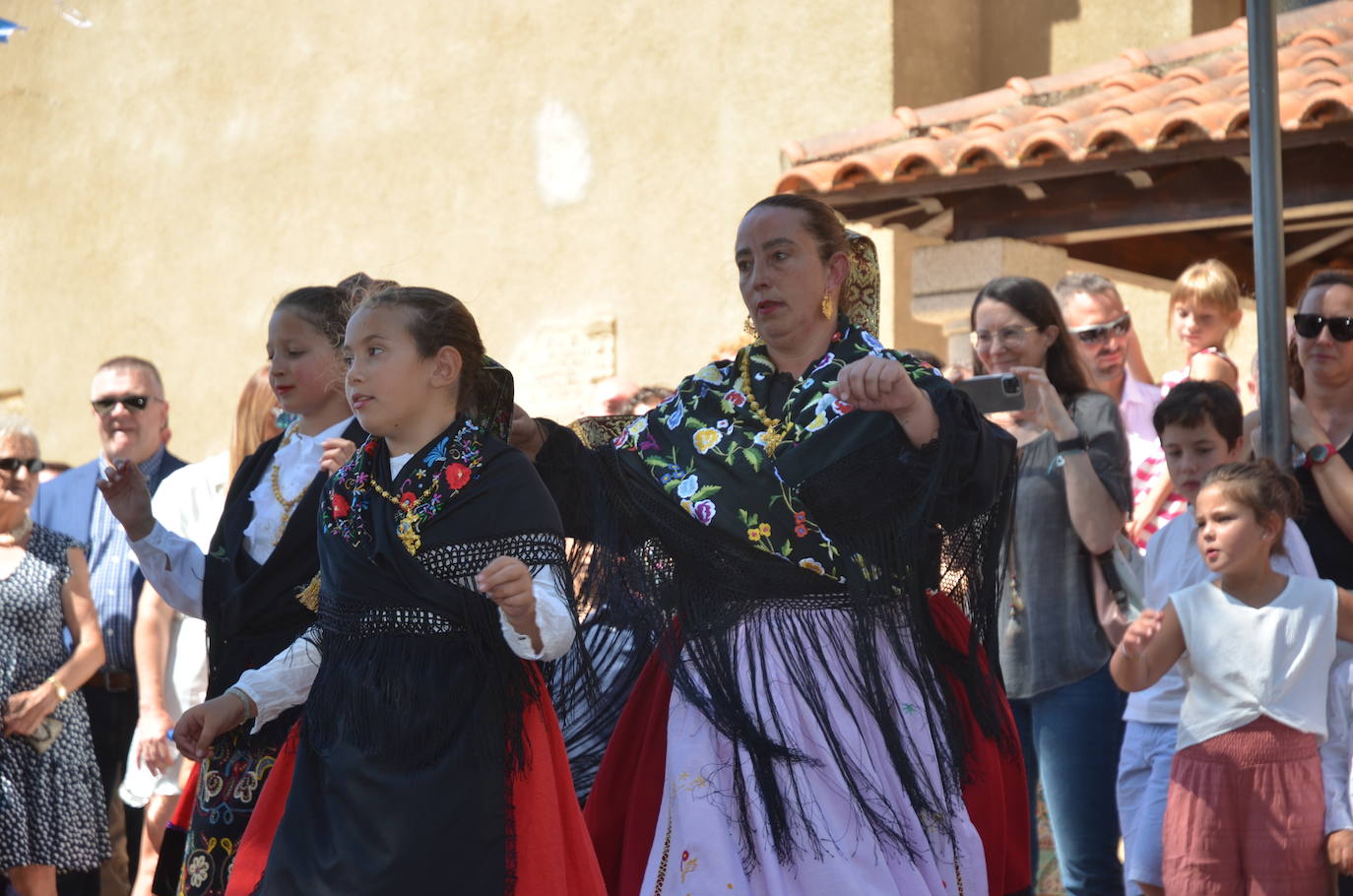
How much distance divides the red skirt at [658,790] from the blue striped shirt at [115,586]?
3.84 metres

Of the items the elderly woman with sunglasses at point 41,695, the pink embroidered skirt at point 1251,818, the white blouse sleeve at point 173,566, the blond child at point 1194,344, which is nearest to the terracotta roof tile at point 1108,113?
the blond child at point 1194,344

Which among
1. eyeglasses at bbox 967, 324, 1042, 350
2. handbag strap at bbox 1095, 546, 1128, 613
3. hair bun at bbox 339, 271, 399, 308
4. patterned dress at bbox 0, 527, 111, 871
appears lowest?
patterned dress at bbox 0, 527, 111, 871

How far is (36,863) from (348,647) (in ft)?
11.2

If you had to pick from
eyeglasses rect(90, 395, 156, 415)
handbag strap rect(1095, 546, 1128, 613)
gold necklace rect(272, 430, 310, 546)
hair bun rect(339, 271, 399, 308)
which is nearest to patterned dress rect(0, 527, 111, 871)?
eyeglasses rect(90, 395, 156, 415)

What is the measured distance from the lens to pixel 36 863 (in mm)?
6020

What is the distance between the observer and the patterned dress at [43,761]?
6012mm

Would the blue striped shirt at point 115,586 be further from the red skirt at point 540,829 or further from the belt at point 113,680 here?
the red skirt at point 540,829

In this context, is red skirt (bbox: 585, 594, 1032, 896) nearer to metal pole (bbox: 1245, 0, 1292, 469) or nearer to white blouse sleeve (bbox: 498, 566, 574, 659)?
white blouse sleeve (bbox: 498, 566, 574, 659)

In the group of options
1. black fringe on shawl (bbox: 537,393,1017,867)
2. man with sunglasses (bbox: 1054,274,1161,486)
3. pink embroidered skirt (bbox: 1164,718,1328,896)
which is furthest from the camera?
man with sunglasses (bbox: 1054,274,1161,486)

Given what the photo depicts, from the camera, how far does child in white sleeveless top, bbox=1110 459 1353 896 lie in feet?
14.0

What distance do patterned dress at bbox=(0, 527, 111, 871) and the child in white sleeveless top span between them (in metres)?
3.85

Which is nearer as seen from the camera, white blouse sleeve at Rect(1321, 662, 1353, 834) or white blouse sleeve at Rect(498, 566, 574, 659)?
white blouse sleeve at Rect(498, 566, 574, 659)

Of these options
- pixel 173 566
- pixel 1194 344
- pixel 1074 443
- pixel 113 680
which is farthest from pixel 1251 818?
pixel 113 680

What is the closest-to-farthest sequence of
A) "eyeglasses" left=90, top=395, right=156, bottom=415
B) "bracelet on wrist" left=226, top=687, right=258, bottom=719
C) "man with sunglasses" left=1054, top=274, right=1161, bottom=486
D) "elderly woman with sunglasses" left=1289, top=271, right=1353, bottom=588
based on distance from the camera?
1. "bracelet on wrist" left=226, top=687, right=258, bottom=719
2. "elderly woman with sunglasses" left=1289, top=271, right=1353, bottom=588
3. "man with sunglasses" left=1054, top=274, right=1161, bottom=486
4. "eyeglasses" left=90, top=395, right=156, bottom=415
